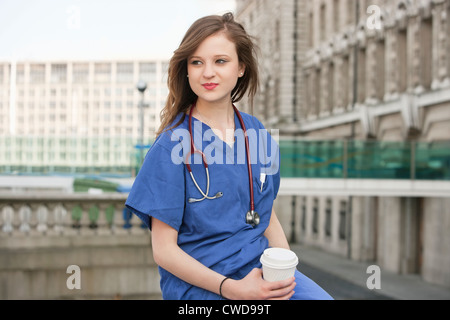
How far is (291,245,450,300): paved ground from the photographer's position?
19.2 metres

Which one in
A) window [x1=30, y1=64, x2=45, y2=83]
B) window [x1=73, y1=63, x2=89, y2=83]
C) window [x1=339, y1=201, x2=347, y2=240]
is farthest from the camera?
window [x1=73, y1=63, x2=89, y2=83]

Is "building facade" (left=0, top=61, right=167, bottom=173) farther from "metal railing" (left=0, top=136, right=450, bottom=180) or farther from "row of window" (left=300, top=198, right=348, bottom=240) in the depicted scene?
"metal railing" (left=0, top=136, right=450, bottom=180)

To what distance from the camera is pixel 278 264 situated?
1723 millimetres

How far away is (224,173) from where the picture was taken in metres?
1.95

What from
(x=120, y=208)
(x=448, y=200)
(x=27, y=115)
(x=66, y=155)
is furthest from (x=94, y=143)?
(x=27, y=115)

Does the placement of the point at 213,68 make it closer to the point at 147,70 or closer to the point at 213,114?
the point at 213,114

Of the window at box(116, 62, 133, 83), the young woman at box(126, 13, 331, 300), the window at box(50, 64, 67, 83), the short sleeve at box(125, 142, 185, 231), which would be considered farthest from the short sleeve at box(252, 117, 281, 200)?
the window at box(50, 64, 67, 83)

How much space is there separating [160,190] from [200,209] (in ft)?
0.47

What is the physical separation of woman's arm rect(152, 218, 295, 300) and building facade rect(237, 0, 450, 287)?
19189 millimetres

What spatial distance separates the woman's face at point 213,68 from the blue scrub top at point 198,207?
7.0 inches

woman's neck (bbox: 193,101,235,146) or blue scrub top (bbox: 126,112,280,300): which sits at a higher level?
woman's neck (bbox: 193,101,235,146)

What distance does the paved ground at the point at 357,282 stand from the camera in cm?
1919

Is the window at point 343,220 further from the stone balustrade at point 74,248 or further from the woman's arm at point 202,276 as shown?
the woman's arm at point 202,276

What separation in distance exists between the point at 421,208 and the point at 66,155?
43.3 ft
